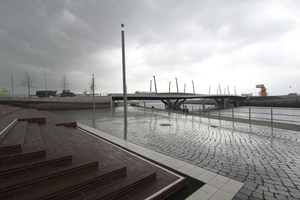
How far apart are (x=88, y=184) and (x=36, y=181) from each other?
1017mm

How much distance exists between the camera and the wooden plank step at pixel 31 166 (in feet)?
10.3

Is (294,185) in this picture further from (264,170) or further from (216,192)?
(216,192)

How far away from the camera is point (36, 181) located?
302 cm

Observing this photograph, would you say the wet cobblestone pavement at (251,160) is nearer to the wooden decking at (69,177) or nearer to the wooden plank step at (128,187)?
the wooden decking at (69,177)

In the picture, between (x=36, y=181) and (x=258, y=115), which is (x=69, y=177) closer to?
(x=36, y=181)

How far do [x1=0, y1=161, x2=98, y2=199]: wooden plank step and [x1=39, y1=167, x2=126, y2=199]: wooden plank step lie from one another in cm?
51

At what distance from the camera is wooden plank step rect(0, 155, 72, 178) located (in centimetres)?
314

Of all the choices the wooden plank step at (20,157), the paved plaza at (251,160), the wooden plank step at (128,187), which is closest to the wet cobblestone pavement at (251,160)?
the paved plaza at (251,160)

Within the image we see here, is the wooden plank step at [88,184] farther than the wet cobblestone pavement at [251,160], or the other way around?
the wet cobblestone pavement at [251,160]

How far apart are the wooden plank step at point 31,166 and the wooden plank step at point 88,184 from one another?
1.03 m

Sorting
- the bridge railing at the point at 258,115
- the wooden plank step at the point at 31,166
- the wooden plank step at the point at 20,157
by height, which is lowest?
the bridge railing at the point at 258,115

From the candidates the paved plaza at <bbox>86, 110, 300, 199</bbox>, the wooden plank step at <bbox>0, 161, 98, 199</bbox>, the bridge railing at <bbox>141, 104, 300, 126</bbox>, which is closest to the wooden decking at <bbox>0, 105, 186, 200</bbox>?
the wooden plank step at <bbox>0, 161, 98, 199</bbox>

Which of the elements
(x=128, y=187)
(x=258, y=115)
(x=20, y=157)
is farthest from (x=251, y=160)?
(x=258, y=115)

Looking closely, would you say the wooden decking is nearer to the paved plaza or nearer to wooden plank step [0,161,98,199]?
wooden plank step [0,161,98,199]
